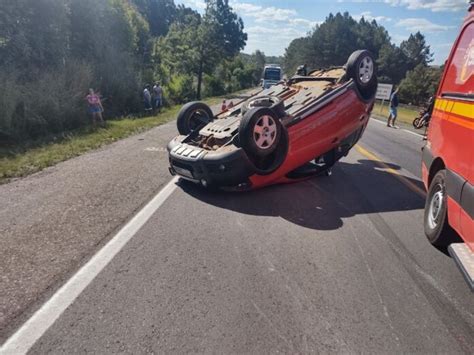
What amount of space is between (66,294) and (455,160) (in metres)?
3.74

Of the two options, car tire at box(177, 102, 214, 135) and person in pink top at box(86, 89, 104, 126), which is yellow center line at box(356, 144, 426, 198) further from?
person in pink top at box(86, 89, 104, 126)

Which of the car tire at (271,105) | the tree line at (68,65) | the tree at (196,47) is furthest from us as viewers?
the tree at (196,47)

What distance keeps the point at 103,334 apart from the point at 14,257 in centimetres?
164

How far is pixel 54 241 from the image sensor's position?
4020mm

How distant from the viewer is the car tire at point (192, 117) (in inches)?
284

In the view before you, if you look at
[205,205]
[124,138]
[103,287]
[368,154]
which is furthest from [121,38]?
[103,287]

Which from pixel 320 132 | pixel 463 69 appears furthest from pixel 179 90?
pixel 463 69

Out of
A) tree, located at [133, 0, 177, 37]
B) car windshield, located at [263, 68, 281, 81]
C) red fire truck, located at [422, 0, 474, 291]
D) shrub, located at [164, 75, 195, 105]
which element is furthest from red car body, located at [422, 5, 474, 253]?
tree, located at [133, 0, 177, 37]

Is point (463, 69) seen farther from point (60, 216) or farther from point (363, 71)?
point (60, 216)

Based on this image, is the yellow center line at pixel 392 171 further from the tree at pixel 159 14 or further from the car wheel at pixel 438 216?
the tree at pixel 159 14

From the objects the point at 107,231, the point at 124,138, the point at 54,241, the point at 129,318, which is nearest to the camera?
the point at 129,318

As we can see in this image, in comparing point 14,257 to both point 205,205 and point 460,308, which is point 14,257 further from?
point 460,308

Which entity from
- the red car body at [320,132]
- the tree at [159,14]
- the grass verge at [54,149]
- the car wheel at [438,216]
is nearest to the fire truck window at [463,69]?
the car wheel at [438,216]

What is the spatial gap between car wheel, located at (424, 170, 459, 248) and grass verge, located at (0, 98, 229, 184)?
636cm
